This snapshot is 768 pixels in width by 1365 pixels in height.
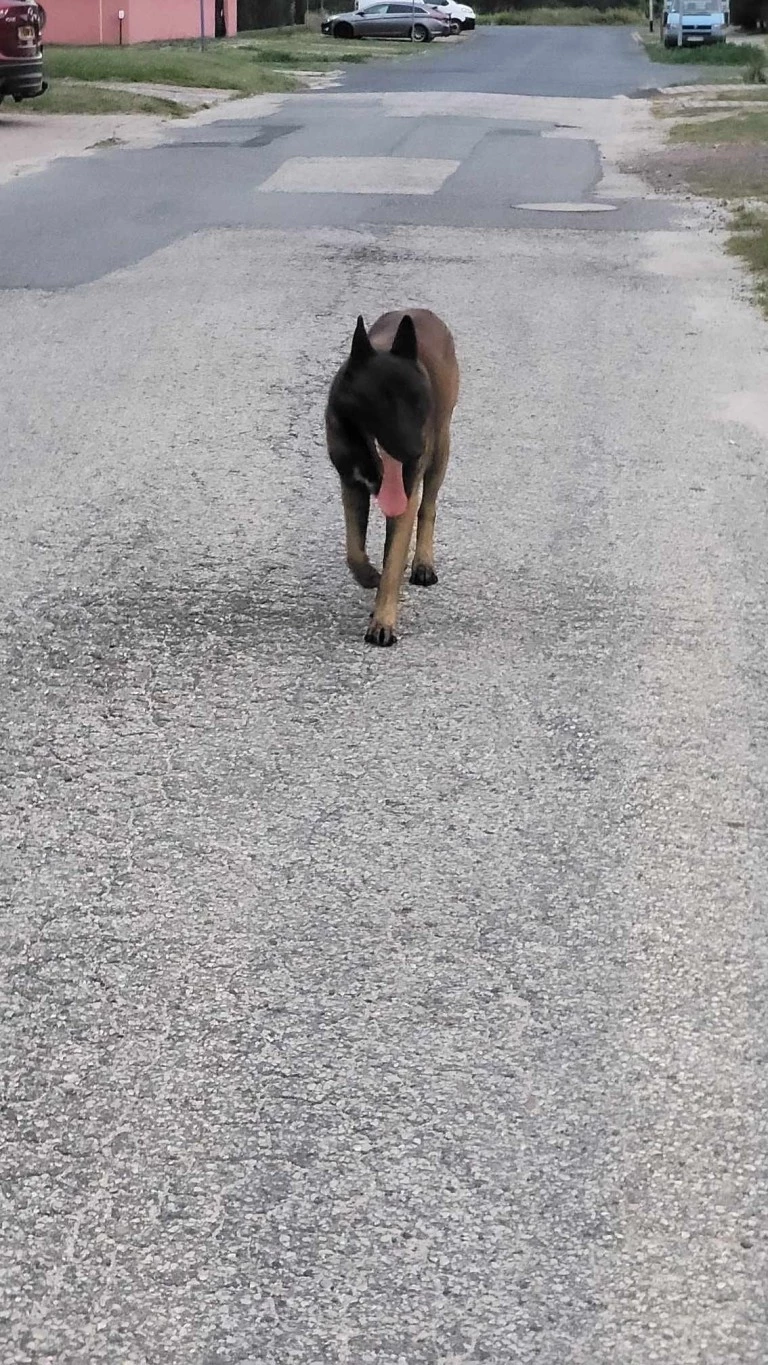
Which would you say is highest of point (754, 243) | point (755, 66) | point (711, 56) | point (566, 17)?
point (754, 243)

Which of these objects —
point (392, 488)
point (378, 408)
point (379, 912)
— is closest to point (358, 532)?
point (392, 488)

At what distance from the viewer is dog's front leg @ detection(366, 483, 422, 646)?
513 centimetres

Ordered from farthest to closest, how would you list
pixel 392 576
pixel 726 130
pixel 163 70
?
pixel 163 70
pixel 726 130
pixel 392 576

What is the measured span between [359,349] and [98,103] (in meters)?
21.3

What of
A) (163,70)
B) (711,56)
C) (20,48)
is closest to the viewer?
(20,48)

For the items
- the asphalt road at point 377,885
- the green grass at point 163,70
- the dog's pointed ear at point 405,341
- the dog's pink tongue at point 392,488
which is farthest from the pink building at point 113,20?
the dog's pink tongue at point 392,488

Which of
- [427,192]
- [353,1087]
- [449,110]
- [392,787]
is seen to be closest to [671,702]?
[392,787]

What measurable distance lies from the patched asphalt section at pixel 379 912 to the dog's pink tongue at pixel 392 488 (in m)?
0.47

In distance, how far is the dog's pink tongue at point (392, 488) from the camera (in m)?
5.04

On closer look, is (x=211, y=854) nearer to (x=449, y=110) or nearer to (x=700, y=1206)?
(x=700, y=1206)

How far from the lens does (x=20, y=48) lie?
70.5ft

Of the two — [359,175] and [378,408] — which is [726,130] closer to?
[359,175]

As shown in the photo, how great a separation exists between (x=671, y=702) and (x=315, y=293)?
6.42 metres

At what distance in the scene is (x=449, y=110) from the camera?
2672 cm
